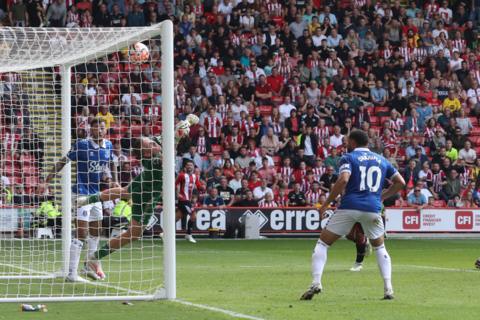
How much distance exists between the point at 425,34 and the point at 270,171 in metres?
9.48

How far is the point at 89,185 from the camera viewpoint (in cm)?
1561

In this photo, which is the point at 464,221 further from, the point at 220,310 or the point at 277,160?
the point at 220,310

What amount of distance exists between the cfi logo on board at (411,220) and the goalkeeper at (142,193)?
53.1 feet

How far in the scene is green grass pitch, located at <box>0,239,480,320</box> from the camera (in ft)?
38.0

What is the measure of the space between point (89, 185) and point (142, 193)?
1.17 m

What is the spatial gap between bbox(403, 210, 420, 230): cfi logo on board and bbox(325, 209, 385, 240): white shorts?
17.2 meters

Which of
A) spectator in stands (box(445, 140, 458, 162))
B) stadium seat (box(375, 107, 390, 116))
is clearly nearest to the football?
Answer: spectator in stands (box(445, 140, 458, 162))

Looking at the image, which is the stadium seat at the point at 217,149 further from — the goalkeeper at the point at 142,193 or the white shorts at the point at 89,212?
the goalkeeper at the point at 142,193

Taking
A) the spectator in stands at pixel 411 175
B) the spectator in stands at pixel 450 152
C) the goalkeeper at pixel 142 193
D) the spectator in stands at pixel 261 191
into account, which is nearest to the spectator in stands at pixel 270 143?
the spectator in stands at pixel 261 191

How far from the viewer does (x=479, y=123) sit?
35.8 m

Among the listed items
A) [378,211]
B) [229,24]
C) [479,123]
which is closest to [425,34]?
[479,123]

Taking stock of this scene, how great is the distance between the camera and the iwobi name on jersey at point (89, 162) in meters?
15.2

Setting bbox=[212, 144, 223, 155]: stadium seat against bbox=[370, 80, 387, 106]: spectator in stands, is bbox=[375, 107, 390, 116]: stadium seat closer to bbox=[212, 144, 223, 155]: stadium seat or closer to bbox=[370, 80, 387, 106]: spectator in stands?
bbox=[370, 80, 387, 106]: spectator in stands

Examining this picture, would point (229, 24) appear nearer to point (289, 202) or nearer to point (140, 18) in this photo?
point (140, 18)
